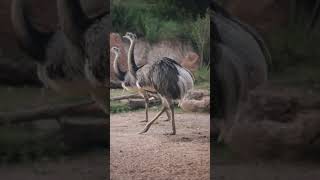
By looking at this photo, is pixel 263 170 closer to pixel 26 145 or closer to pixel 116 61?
pixel 116 61

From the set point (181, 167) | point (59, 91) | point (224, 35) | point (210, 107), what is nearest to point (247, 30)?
point (224, 35)

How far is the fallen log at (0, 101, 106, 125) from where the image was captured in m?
6.97

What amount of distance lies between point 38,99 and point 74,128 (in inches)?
19.5

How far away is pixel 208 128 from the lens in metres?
7.00

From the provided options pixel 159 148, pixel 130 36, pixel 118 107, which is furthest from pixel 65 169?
pixel 130 36

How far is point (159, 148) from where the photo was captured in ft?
23.0

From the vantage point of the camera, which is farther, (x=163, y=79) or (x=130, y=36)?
(x=163, y=79)

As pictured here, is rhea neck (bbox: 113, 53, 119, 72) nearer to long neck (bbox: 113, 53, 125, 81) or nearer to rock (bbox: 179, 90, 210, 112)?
long neck (bbox: 113, 53, 125, 81)

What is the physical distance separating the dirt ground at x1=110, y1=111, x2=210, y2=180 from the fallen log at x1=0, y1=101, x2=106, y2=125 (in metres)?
0.25

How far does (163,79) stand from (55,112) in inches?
48.2

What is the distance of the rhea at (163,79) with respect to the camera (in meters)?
7.02

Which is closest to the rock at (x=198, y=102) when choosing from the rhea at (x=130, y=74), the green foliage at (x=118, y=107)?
the rhea at (x=130, y=74)

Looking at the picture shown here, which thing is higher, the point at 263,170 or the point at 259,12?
the point at 259,12

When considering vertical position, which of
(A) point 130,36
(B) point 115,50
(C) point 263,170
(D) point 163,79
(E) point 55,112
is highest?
(A) point 130,36
